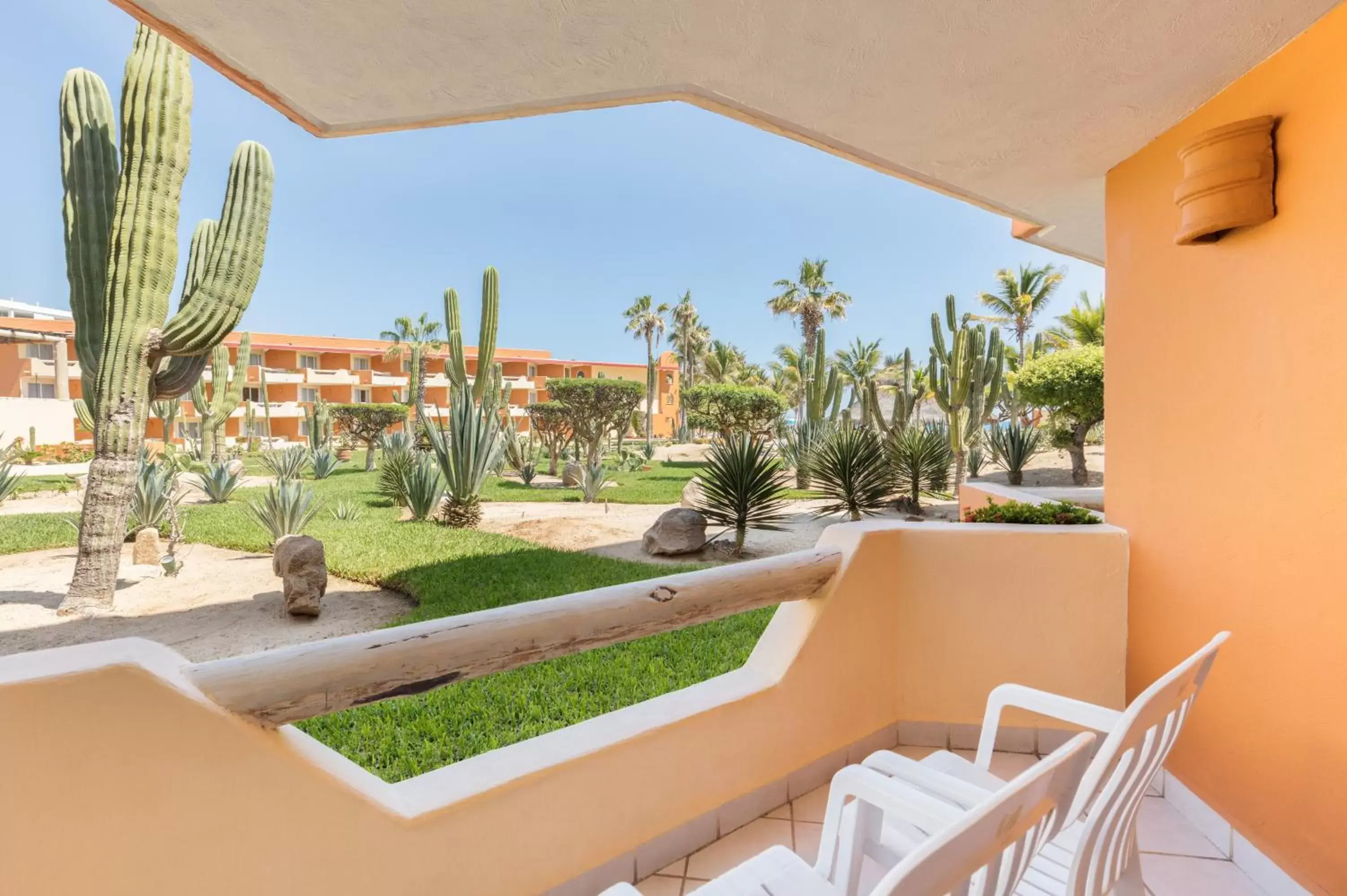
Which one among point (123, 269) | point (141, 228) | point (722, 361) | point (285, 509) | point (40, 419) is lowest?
point (285, 509)

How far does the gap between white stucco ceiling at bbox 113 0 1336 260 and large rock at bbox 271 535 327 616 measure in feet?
12.5

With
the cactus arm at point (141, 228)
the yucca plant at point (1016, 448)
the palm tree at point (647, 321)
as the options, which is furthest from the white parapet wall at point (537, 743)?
the palm tree at point (647, 321)

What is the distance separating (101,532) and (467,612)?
4779mm

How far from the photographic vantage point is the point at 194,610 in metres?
5.33

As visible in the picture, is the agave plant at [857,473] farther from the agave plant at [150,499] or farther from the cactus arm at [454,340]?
the cactus arm at [454,340]

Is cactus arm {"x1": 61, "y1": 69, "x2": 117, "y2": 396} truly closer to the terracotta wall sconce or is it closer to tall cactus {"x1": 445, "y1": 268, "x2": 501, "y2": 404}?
tall cactus {"x1": 445, "y1": 268, "x2": 501, "y2": 404}

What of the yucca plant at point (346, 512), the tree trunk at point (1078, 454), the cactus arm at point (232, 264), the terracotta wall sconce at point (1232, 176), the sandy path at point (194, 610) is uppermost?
the cactus arm at point (232, 264)

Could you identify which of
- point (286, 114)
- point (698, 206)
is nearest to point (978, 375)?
point (286, 114)

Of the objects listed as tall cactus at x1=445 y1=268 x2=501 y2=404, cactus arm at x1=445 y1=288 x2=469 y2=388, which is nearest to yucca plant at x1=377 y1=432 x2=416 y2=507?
tall cactus at x1=445 y1=268 x2=501 y2=404

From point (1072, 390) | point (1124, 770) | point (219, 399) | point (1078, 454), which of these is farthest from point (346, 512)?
point (1078, 454)

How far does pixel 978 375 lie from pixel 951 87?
42.7ft

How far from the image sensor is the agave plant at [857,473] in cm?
784

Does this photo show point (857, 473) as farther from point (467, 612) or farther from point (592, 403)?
point (592, 403)

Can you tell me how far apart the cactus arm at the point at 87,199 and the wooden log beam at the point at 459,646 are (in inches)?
252
